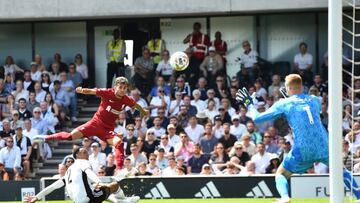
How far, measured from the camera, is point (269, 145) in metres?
19.8

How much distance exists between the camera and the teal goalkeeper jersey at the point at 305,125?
1161 centimetres

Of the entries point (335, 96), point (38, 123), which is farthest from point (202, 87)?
point (335, 96)

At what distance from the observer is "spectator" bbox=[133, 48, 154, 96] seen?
23203mm

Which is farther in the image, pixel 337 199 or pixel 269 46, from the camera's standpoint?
pixel 269 46

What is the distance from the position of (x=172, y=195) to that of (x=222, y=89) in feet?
18.7

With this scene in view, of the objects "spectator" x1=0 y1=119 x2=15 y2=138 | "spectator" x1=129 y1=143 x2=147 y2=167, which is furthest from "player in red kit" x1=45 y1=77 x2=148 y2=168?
"spectator" x1=0 y1=119 x2=15 y2=138

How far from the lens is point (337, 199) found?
32.4ft

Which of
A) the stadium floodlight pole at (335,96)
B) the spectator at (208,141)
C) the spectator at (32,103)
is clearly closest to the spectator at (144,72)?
the spectator at (32,103)

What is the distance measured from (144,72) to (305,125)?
1195cm

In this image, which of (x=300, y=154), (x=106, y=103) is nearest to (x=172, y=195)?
(x=106, y=103)

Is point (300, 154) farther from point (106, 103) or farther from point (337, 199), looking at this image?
point (106, 103)

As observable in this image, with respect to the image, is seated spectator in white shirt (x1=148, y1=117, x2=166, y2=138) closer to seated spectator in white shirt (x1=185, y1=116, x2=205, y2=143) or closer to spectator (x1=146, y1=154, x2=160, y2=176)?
seated spectator in white shirt (x1=185, y1=116, x2=205, y2=143)

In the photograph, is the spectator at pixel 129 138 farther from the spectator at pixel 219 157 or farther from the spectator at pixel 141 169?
the spectator at pixel 219 157

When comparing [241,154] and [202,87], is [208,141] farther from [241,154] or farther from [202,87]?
[202,87]
